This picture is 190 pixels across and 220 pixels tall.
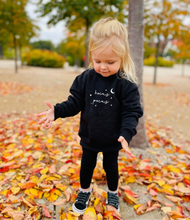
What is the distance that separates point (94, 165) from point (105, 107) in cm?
55

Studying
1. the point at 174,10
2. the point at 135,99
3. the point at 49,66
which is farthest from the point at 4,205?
the point at 49,66

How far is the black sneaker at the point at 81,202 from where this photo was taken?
168cm

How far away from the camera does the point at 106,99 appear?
145cm

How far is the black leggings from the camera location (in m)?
1.62

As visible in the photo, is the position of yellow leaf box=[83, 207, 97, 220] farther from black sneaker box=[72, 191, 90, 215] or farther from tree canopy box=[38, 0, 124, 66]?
tree canopy box=[38, 0, 124, 66]

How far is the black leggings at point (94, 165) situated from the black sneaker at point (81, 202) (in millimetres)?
77

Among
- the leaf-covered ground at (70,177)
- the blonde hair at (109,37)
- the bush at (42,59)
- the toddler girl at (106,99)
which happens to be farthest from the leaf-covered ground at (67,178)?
the bush at (42,59)

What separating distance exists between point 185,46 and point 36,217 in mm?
11773

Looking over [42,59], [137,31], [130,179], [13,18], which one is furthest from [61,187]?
[42,59]

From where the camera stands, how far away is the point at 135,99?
145 cm

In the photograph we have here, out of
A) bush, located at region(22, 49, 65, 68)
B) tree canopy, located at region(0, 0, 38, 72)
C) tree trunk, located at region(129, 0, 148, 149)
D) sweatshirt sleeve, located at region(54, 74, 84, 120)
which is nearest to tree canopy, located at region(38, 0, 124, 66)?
tree canopy, located at region(0, 0, 38, 72)

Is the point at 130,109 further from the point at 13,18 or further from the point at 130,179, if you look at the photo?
the point at 13,18

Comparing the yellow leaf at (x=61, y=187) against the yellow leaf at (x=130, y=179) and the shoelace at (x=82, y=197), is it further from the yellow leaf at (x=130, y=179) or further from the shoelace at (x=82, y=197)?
the yellow leaf at (x=130, y=179)

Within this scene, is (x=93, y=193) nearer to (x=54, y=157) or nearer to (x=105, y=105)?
(x=54, y=157)
